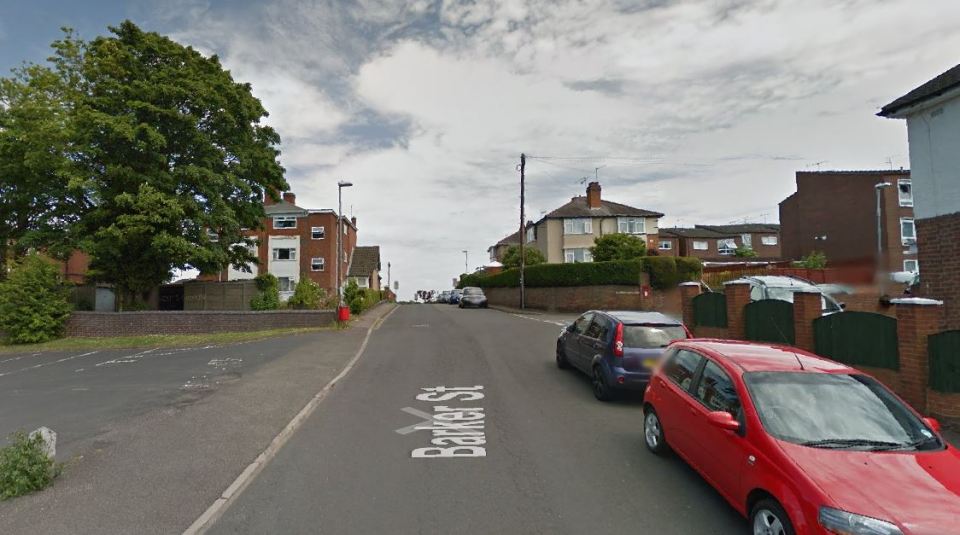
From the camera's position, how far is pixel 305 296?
23.9m

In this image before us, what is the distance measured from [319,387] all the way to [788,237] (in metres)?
51.6

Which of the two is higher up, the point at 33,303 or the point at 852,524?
the point at 33,303

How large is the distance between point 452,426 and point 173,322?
1850 cm

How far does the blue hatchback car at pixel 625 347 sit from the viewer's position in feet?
27.9

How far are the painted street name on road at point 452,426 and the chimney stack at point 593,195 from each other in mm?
44287

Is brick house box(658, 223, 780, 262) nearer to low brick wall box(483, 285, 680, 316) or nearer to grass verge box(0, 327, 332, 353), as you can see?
low brick wall box(483, 285, 680, 316)

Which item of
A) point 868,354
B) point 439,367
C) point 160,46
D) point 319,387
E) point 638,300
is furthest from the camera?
point 638,300

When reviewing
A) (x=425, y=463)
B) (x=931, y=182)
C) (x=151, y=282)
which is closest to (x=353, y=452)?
(x=425, y=463)

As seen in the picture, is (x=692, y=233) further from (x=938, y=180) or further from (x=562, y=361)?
(x=562, y=361)

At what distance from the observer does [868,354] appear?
8438 millimetres

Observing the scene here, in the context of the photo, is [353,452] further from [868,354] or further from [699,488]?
[868,354]

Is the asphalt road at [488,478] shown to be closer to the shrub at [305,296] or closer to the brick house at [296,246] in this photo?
the shrub at [305,296]

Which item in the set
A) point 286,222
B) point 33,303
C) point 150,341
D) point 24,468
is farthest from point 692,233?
point 24,468

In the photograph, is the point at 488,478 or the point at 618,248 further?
the point at 618,248
